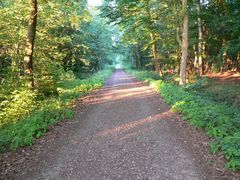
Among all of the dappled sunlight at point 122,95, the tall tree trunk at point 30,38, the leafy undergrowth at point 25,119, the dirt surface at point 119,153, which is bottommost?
the dirt surface at point 119,153

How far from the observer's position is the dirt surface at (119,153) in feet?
17.8

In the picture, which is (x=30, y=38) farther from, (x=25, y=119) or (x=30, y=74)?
(x=25, y=119)

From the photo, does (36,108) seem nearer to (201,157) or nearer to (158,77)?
(201,157)

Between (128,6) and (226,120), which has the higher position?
(128,6)

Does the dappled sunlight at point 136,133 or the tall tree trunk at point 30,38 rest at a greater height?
the tall tree trunk at point 30,38

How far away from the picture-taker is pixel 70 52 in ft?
82.3

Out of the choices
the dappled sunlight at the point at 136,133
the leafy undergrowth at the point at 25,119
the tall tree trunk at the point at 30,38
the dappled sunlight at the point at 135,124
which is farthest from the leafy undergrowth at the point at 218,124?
the tall tree trunk at the point at 30,38

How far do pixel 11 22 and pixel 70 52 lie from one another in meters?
11.9

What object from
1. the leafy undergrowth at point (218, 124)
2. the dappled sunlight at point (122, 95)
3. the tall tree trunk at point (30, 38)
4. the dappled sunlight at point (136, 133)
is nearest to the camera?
the leafy undergrowth at point (218, 124)

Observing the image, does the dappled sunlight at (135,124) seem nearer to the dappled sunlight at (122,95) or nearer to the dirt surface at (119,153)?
the dirt surface at (119,153)

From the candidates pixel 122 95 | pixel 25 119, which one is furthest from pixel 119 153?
pixel 122 95

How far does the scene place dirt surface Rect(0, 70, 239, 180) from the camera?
17.8ft

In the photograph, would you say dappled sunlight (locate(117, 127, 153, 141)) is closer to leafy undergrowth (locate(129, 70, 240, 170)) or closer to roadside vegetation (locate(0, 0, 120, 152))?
leafy undergrowth (locate(129, 70, 240, 170))

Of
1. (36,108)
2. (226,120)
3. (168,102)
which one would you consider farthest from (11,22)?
(226,120)
